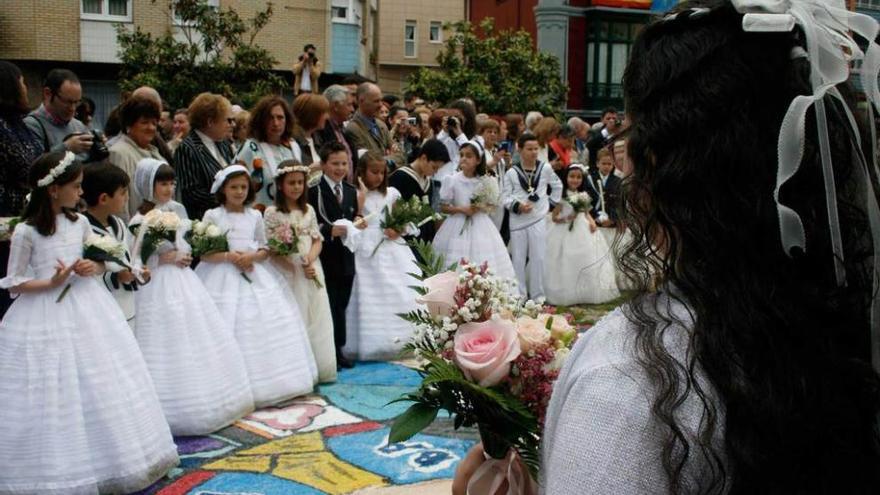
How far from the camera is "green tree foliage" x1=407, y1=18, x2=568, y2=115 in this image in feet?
68.3

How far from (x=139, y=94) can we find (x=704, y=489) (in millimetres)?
6403

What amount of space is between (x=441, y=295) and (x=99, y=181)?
3612mm

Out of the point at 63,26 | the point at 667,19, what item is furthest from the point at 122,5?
the point at 667,19

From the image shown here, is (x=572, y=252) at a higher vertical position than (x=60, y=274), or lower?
lower

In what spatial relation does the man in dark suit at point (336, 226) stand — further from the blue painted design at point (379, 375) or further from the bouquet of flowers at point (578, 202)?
the bouquet of flowers at point (578, 202)

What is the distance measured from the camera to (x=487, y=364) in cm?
209

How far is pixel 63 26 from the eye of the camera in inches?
917

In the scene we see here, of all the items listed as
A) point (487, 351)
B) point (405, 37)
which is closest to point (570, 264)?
point (487, 351)

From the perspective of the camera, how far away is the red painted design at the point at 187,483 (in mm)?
4824

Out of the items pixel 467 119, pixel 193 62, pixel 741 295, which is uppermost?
pixel 193 62

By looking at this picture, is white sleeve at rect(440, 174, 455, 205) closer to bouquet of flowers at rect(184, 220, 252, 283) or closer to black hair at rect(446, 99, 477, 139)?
black hair at rect(446, 99, 477, 139)

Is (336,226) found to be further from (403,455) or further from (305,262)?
(403,455)

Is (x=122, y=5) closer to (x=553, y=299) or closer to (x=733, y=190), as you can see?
(x=553, y=299)

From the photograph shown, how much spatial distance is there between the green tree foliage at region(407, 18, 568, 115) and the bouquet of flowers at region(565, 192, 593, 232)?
9702 millimetres
